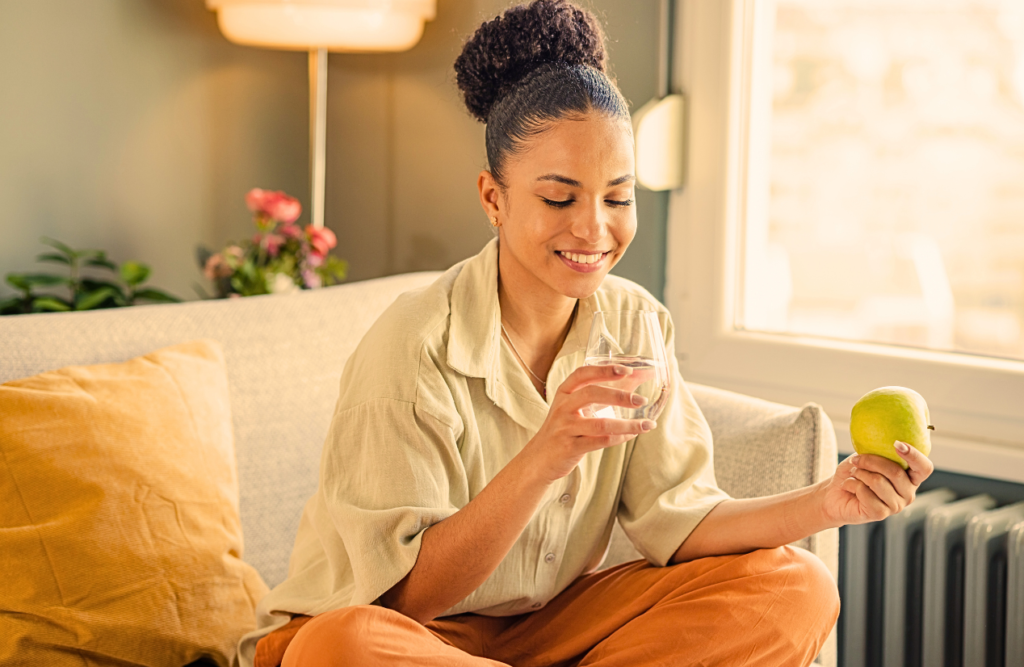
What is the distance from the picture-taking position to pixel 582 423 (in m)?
0.97

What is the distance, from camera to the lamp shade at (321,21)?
7.59 ft

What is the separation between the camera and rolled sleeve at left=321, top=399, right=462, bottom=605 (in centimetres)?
114

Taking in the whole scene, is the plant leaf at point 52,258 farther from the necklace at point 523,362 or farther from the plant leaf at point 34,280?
the necklace at point 523,362

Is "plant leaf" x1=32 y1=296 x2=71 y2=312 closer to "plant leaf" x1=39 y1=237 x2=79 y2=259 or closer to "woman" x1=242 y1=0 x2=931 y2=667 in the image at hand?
"plant leaf" x1=39 y1=237 x2=79 y2=259

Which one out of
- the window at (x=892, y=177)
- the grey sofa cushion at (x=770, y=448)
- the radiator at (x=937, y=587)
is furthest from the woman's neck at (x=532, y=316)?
the window at (x=892, y=177)

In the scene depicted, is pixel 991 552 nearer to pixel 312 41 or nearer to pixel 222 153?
pixel 312 41

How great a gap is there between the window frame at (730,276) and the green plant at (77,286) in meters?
1.28

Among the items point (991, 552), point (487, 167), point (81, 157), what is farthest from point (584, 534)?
point (81, 157)

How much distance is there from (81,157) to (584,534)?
5.60ft

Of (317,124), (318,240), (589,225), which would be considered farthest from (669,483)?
(317,124)

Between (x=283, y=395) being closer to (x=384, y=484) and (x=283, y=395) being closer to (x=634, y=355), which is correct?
(x=384, y=484)

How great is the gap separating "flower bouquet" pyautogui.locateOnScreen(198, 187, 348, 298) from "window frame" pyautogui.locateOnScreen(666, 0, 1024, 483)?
3.02ft

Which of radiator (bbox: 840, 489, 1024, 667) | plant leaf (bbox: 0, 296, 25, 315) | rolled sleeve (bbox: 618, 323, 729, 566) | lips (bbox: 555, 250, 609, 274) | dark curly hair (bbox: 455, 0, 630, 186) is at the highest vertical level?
dark curly hair (bbox: 455, 0, 630, 186)

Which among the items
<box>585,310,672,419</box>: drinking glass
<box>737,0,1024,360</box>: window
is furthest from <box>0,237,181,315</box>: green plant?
<box>585,310,672,419</box>: drinking glass
